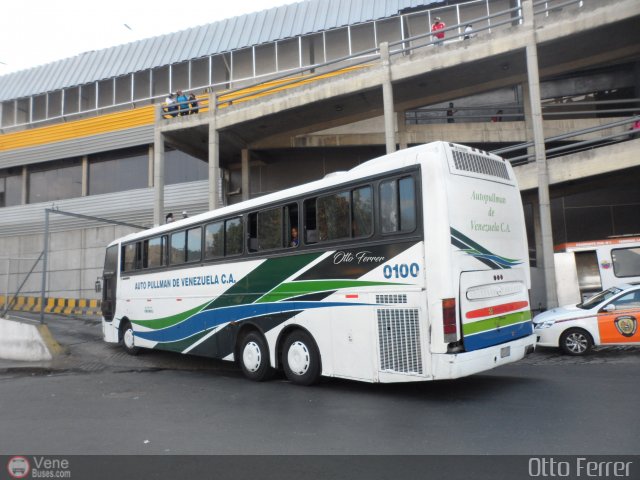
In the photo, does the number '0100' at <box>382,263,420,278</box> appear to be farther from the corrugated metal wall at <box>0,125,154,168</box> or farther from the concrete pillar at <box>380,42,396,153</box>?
the corrugated metal wall at <box>0,125,154,168</box>

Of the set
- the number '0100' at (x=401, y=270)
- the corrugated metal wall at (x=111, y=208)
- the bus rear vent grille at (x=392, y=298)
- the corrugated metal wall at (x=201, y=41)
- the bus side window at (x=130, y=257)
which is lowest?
the bus rear vent grille at (x=392, y=298)

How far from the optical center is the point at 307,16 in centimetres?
2264

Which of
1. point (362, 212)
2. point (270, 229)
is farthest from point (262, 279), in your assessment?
point (362, 212)

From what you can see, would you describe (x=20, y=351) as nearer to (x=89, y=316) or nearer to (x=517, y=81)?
(x=89, y=316)

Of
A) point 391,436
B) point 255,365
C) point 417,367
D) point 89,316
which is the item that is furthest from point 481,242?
point 89,316

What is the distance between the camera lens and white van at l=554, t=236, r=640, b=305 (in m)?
13.7

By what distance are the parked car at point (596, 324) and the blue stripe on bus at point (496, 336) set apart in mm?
3470

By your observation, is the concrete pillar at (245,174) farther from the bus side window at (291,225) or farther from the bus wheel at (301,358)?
the bus wheel at (301,358)

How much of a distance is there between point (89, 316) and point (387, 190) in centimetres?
1788

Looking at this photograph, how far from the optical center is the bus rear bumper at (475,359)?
21.0ft

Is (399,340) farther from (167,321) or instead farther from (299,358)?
(167,321)

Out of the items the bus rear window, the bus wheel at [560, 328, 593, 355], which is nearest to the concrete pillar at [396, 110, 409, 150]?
the bus rear window

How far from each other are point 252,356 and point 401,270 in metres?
3.75

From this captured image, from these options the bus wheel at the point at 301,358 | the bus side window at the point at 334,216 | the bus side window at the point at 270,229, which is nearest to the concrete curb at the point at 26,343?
the bus side window at the point at 270,229
